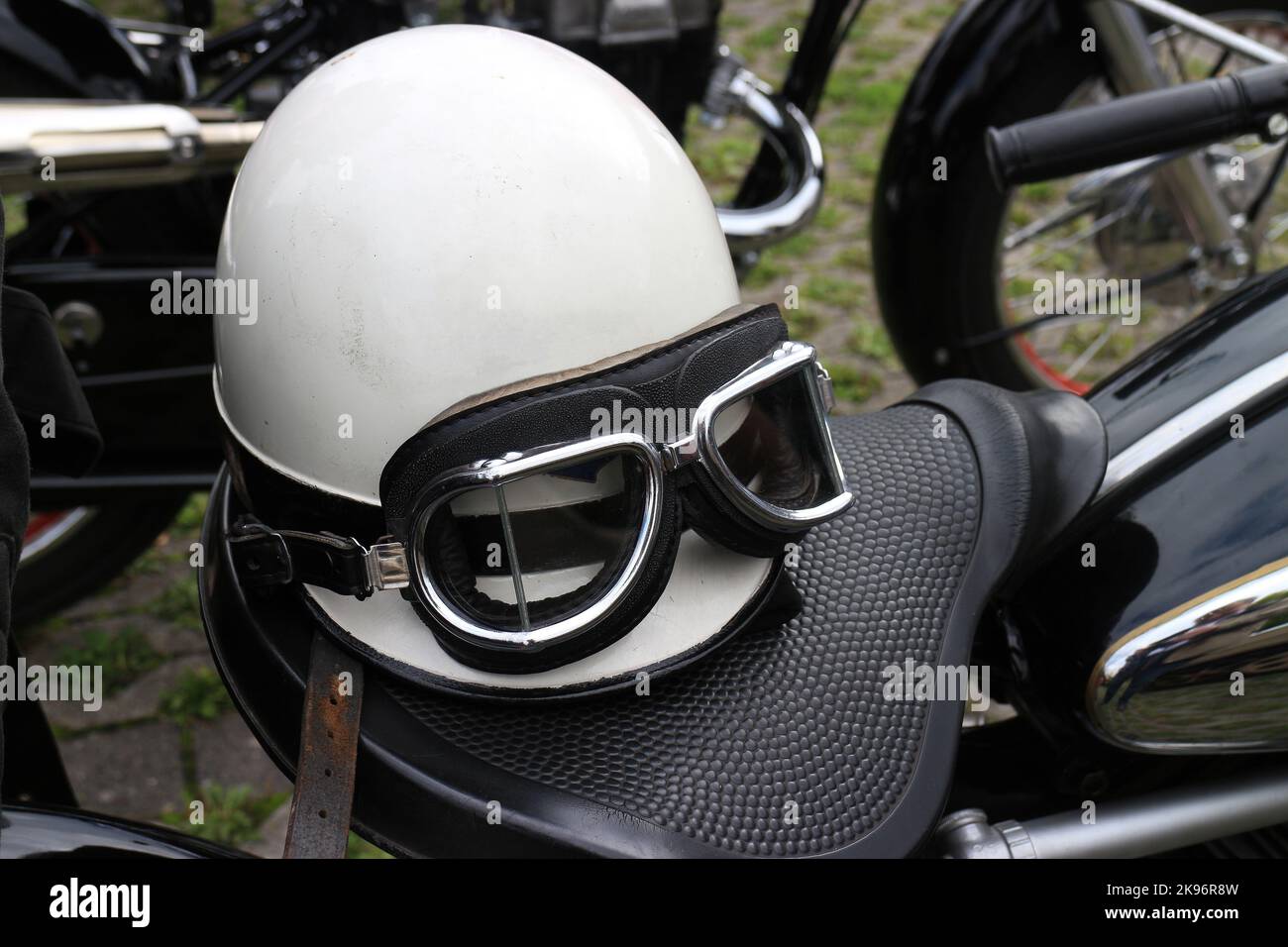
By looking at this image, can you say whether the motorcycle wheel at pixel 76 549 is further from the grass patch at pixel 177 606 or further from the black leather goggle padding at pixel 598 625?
the black leather goggle padding at pixel 598 625

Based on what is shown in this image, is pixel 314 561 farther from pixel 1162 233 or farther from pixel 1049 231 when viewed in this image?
pixel 1162 233

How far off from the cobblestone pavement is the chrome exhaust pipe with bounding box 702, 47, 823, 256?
42cm

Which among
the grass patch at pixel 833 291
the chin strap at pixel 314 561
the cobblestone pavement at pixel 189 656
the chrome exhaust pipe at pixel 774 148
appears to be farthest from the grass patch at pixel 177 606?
the grass patch at pixel 833 291

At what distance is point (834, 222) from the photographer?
363cm

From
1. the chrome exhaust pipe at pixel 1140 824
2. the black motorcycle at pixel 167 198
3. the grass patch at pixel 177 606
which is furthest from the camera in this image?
the grass patch at pixel 177 606

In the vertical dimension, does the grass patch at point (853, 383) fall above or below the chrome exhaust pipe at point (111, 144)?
below

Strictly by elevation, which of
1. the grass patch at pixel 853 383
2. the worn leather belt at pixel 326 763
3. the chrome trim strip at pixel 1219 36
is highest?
the chrome trim strip at pixel 1219 36

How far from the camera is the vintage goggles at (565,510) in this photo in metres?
0.85

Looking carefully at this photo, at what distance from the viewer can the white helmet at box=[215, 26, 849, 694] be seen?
2.88 ft

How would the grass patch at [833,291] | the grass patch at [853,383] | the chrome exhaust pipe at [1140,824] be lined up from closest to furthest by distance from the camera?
the chrome exhaust pipe at [1140,824] < the grass patch at [853,383] < the grass patch at [833,291]

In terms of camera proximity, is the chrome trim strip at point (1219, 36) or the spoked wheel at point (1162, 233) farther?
the spoked wheel at point (1162, 233)

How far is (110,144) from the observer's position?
4.36 feet

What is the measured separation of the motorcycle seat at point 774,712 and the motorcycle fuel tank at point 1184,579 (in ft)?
0.15

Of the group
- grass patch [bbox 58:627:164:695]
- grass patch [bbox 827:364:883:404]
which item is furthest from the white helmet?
grass patch [bbox 827:364:883:404]
